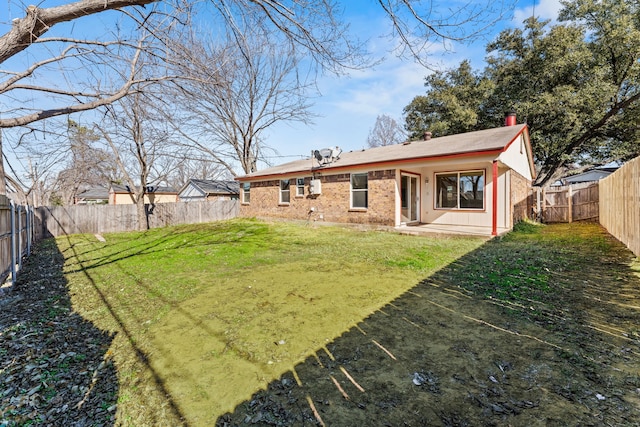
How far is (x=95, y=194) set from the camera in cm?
3609

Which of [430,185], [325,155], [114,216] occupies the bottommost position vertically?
[114,216]

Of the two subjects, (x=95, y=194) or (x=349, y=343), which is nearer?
(x=349, y=343)

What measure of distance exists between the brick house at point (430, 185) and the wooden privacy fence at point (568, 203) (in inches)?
47.0

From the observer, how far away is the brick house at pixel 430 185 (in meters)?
9.93

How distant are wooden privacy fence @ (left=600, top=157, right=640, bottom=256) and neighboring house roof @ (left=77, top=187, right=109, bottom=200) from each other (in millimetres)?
44049

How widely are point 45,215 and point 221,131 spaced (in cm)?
1184

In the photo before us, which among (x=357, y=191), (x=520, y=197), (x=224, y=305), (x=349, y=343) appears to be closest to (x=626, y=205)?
(x=520, y=197)

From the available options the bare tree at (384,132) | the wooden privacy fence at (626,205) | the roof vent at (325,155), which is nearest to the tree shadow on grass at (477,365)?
the wooden privacy fence at (626,205)

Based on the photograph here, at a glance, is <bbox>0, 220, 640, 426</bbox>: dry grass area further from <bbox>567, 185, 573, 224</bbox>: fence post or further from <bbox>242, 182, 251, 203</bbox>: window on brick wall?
<bbox>242, 182, 251, 203</bbox>: window on brick wall

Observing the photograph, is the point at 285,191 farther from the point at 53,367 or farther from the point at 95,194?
the point at 95,194

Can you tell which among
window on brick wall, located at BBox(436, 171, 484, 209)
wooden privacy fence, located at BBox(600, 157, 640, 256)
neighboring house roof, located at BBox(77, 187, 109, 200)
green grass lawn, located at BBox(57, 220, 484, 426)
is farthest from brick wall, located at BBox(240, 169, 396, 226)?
neighboring house roof, located at BBox(77, 187, 109, 200)

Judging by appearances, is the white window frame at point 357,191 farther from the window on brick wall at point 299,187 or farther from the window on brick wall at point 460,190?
the window on brick wall at point 299,187

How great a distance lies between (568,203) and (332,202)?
1102cm

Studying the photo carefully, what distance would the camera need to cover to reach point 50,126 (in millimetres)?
4898
